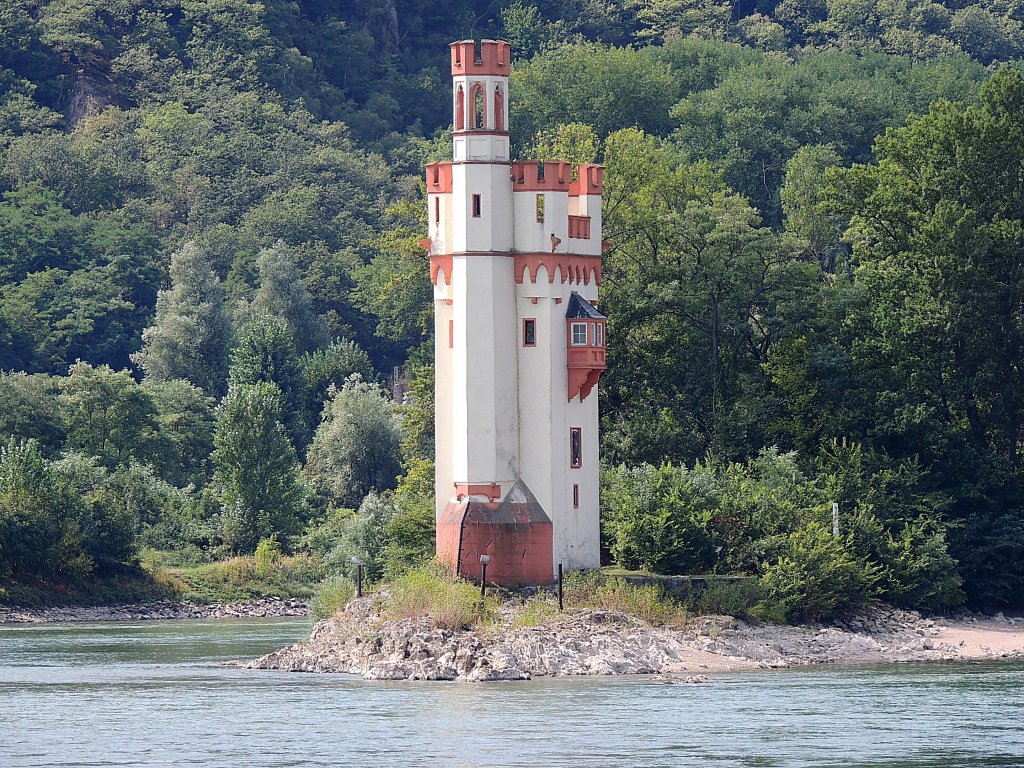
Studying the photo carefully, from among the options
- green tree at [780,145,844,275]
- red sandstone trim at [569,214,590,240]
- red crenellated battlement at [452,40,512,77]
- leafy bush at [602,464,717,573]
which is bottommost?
leafy bush at [602,464,717,573]

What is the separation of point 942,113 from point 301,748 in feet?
121

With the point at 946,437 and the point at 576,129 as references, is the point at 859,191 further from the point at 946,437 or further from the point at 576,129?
the point at 576,129

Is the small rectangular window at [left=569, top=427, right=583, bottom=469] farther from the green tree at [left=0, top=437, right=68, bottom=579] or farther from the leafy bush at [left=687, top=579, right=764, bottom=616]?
the green tree at [left=0, top=437, right=68, bottom=579]

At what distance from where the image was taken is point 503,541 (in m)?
70.9

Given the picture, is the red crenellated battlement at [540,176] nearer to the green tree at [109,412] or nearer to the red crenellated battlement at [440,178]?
the red crenellated battlement at [440,178]

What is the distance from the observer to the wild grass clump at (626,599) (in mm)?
69750

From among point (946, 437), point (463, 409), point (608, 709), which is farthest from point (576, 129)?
point (608, 709)

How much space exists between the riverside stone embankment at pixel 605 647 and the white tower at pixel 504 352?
3169 millimetres

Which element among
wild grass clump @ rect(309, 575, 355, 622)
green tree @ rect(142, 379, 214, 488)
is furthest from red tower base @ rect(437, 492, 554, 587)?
green tree @ rect(142, 379, 214, 488)

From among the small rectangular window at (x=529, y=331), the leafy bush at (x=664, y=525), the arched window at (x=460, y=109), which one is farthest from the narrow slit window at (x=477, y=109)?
the leafy bush at (x=664, y=525)

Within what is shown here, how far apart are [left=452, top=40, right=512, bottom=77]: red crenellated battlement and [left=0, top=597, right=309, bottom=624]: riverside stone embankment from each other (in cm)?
3177

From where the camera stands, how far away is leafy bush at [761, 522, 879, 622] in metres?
71.7

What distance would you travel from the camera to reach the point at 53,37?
552 feet

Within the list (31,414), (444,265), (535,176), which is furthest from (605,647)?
(31,414)
